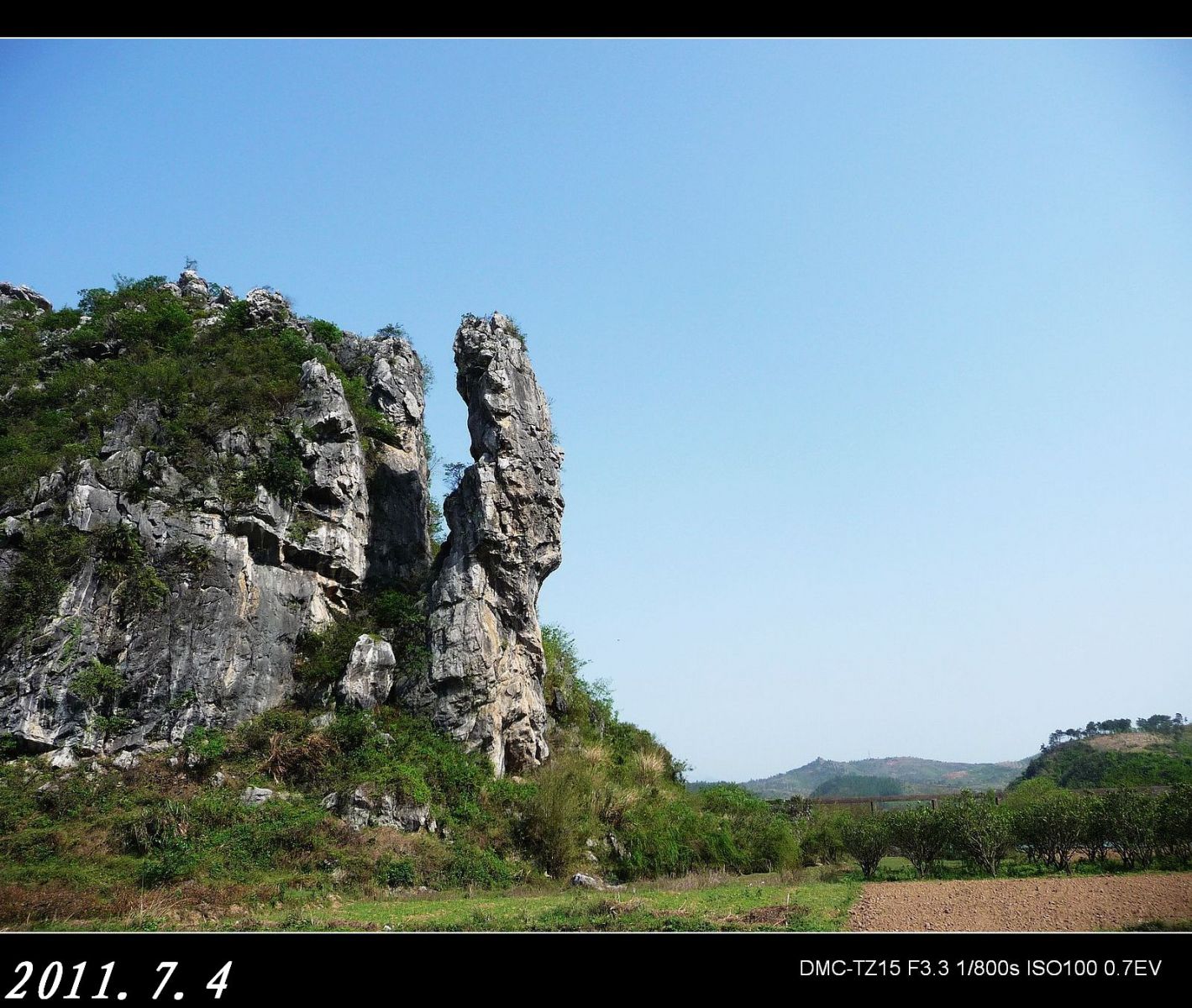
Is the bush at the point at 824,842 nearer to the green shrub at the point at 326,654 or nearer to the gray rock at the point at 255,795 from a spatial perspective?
the green shrub at the point at 326,654

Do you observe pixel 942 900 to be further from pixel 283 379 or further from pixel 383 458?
pixel 283 379

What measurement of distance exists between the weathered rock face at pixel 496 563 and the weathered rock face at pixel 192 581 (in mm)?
3071

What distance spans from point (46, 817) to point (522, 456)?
18.4 m

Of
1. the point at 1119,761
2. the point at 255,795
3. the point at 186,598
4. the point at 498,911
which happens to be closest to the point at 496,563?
the point at 186,598

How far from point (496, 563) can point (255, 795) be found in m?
11.1

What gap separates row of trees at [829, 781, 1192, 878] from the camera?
19109 mm

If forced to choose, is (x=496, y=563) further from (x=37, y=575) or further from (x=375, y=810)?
(x=37, y=575)

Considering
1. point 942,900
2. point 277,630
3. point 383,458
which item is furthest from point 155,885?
point 383,458

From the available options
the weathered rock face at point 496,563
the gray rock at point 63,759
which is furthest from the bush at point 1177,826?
the gray rock at point 63,759

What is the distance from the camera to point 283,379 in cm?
2991

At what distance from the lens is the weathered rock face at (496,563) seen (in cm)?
2472

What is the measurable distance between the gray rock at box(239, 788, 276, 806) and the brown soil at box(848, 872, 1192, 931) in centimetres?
1555

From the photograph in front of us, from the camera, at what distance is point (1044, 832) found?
66.4 feet

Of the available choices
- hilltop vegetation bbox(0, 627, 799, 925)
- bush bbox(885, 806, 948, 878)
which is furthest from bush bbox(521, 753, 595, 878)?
bush bbox(885, 806, 948, 878)
